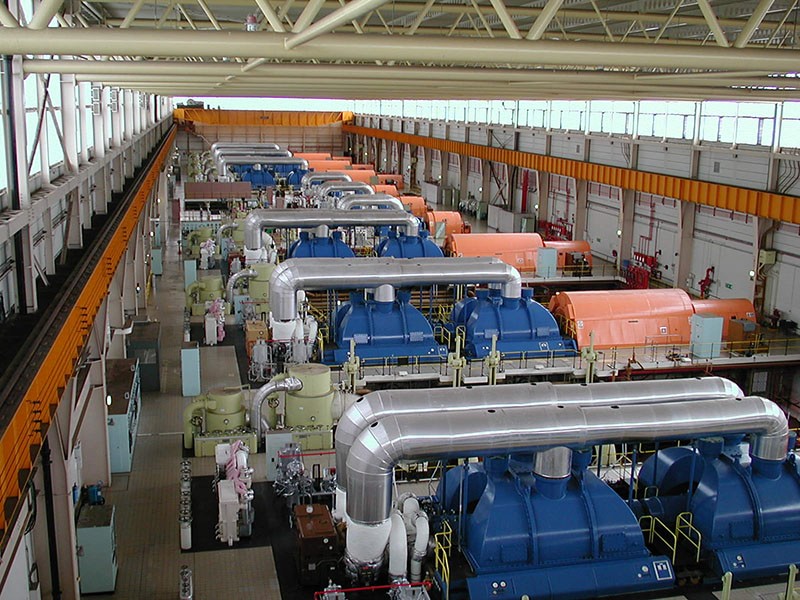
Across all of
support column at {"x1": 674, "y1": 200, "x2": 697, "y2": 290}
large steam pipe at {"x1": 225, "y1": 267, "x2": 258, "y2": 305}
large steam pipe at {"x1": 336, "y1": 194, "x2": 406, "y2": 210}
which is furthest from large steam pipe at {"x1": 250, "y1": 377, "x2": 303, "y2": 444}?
large steam pipe at {"x1": 336, "y1": 194, "x2": 406, "y2": 210}

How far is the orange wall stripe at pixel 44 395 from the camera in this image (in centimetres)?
648

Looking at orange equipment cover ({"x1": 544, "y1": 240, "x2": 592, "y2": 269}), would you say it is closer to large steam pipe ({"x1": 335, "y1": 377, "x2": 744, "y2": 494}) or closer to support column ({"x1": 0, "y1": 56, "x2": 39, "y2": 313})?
large steam pipe ({"x1": 335, "y1": 377, "x2": 744, "y2": 494})

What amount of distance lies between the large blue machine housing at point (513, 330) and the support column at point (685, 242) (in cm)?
802

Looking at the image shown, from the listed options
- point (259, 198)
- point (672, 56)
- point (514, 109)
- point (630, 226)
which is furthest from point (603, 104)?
point (672, 56)

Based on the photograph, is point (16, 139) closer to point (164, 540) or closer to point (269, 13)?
point (269, 13)

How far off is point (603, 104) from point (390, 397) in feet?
77.2

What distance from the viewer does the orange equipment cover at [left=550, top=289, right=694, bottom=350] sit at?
68.4ft

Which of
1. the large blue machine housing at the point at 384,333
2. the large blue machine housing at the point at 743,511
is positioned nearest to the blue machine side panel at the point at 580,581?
the large blue machine housing at the point at 743,511

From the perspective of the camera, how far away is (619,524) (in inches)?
455

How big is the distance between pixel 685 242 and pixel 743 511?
641 inches

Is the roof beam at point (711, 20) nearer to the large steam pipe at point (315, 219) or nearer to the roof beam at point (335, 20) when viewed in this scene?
the roof beam at point (335, 20)

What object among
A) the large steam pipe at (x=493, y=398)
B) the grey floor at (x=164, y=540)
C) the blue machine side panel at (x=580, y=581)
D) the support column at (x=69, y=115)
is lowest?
the grey floor at (x=164, y=540)

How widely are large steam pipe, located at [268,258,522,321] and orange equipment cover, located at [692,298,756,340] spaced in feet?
16.1

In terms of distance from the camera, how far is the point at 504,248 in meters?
29.6
